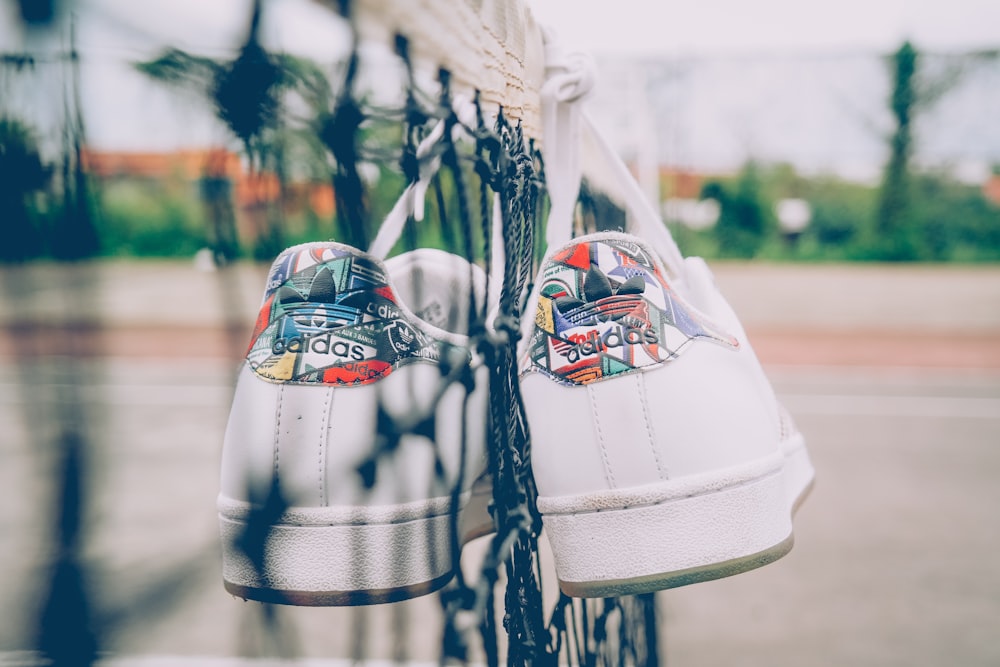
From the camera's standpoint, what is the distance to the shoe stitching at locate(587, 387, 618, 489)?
598mm

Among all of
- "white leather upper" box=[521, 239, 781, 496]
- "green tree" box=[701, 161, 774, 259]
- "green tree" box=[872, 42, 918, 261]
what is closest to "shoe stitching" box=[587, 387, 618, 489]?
"white leather upper" box=[521, 239, 781, 496]

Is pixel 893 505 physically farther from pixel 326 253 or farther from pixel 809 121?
pixel 809 121

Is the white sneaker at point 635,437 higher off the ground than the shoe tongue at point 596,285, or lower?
lower

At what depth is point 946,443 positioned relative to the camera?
379 centimetres

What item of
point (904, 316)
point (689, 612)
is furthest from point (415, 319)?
point (904, 316)

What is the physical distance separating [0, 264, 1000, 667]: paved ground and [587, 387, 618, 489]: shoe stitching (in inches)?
8.3

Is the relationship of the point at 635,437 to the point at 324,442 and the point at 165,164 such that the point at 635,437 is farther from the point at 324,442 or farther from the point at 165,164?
the point at 165,164

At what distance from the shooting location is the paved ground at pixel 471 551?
1.05 ft

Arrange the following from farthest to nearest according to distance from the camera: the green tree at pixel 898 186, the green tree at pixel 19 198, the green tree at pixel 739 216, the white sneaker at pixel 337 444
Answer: the green tree at pixel 739 216, the green tree at pixel 898 186, the white sneaker at pixel 337 444, the green tree at pixel 19 198

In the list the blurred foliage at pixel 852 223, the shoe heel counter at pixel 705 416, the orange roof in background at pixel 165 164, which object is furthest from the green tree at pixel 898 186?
the orange roof in background at pixel 165 164

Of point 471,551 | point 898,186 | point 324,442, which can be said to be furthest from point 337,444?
point 898,186

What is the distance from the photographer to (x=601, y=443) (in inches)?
23.8

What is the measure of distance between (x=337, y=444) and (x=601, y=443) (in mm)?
186

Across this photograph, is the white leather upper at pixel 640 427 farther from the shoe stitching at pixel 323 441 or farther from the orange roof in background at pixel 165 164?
the orange roof in background at pixel 165 164
